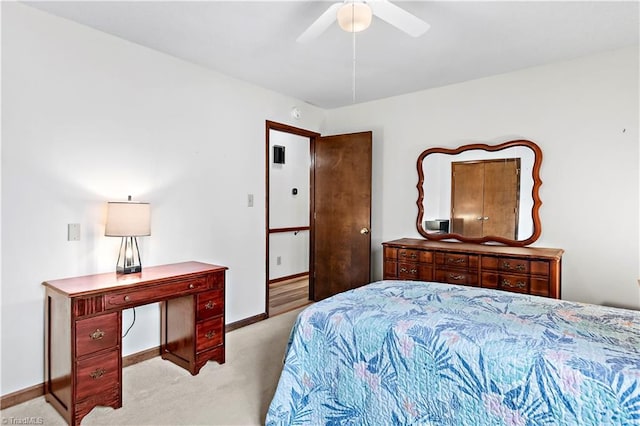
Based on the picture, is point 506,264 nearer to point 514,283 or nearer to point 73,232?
point 514,283

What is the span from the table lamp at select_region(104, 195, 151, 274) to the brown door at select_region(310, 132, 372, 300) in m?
2.29

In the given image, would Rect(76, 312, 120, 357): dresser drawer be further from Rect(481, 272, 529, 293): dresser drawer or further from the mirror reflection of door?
the mirror reflection of door

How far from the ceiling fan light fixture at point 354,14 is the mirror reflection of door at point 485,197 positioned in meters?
2.18

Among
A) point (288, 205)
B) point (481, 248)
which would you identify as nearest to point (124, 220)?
point (481, 248)

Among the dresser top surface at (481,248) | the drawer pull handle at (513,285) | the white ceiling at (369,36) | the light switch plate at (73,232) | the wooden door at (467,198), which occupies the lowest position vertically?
the drawer pull handle at (513,285)

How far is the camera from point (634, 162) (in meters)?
2.82

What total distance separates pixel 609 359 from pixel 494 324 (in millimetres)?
409

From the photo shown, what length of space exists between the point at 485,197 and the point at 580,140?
877 mm

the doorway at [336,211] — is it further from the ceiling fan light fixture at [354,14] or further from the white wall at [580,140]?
the ceiling fan light fixture at [354,14]

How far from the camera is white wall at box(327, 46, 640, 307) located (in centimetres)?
286

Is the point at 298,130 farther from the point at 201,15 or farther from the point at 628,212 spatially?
the point at 628,212

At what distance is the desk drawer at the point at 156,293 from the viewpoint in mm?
2241

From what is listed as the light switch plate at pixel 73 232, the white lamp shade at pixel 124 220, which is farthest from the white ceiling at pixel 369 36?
the light switch plate at pixel 73 232

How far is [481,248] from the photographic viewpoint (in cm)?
327
